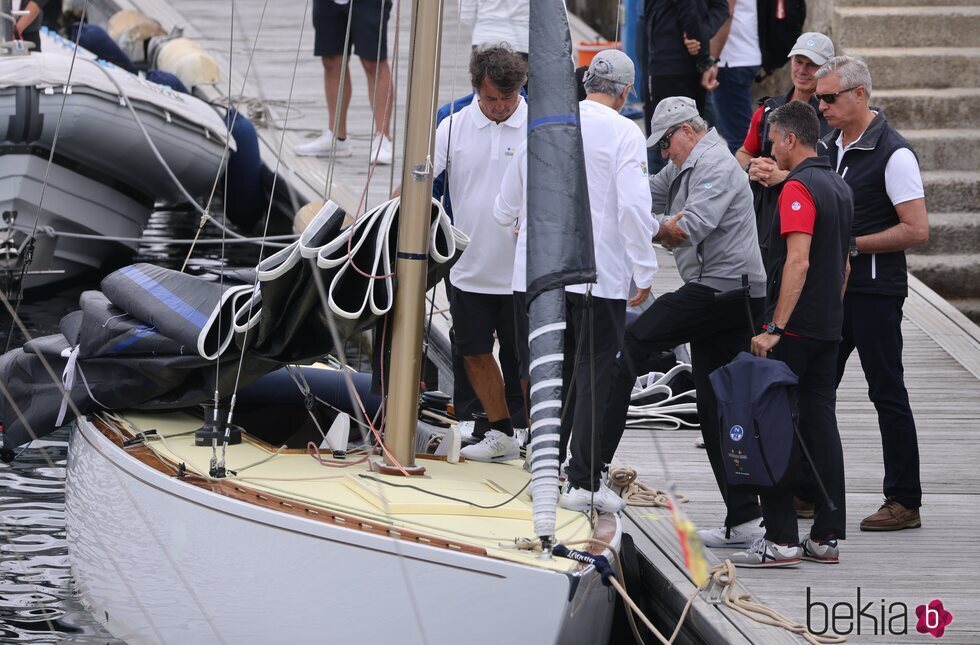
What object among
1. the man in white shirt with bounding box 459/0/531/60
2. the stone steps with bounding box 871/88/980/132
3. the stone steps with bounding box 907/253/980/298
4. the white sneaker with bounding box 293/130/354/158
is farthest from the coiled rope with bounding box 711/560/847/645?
the white sneaker with bounding box 293/130/354/158

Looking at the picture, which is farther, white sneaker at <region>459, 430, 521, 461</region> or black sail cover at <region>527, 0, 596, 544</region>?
white sneaker at <region>459, 430, 521, 461</region>

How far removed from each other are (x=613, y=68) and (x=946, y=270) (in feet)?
16.0

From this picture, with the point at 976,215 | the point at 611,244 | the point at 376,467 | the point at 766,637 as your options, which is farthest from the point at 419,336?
the point at 976,215

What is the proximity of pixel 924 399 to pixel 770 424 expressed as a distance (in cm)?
265

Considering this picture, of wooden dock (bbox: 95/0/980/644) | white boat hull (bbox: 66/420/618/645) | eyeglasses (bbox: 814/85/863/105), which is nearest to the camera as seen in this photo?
white boat hull (bbox: 66/420/618/645)

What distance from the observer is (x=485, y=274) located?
5.10 metres

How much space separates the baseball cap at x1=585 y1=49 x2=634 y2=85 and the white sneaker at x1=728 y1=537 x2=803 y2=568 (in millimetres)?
1601

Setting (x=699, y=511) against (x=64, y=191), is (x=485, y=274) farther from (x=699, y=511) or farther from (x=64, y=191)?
(x=64, y=191)

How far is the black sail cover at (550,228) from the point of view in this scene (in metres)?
3.59

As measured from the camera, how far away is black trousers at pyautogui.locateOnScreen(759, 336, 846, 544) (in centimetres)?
443

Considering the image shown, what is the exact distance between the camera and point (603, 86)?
4629 millimetres

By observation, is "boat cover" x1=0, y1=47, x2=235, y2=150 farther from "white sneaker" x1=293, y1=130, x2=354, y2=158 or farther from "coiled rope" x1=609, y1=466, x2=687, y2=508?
"coiled rope" x1=609, y1=466, x2=687, y2=508

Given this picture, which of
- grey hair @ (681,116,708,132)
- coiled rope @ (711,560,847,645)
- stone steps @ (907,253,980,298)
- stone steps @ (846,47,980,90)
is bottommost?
coiled rope @ (711,560,847,645)

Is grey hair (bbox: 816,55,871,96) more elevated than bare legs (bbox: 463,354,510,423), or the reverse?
grey hair (bbox: 816,55,871,96)
